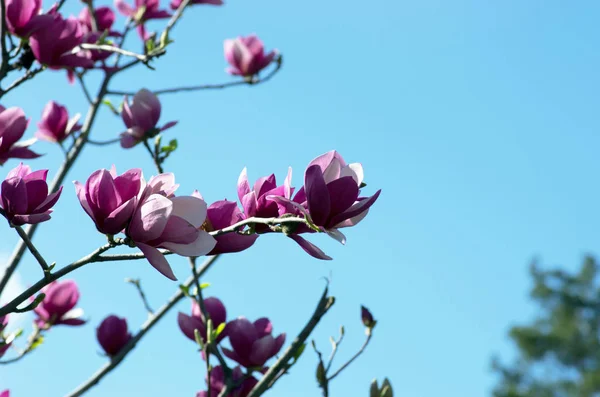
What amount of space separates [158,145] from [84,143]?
0.35 meters

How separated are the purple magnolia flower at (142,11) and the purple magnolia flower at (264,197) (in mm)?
1496

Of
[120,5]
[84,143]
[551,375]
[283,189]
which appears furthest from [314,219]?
[551,375]

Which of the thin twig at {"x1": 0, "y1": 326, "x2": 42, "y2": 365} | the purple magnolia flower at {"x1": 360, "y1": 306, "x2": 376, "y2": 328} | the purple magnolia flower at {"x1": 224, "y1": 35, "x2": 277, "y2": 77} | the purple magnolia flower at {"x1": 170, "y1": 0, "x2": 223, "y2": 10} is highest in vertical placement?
the purple magnolia flower at {"x1": 224, "y1": 35, "x2": 277, "y2": 77}

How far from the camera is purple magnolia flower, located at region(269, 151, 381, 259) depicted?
916 mm

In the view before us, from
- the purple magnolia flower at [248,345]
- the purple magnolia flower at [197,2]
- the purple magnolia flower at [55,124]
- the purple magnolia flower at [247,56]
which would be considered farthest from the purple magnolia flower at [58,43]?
the purple magnolia flower at [247,56]

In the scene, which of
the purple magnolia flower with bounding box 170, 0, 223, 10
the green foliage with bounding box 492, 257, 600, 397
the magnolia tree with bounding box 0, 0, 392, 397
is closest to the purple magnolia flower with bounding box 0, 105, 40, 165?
the magnolia tree with bounding box 0, 0, 392, 397

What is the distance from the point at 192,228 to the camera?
90 cm

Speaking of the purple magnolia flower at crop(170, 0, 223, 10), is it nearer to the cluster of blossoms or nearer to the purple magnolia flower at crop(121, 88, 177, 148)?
the purple magnolia flower at crop(121, 88, 177, 148)

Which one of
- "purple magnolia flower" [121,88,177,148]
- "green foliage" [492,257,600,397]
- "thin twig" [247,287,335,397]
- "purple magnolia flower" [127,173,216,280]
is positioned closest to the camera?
"purple magnolia flower" [127,173,216,280]

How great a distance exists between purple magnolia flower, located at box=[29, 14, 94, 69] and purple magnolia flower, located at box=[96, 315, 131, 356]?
27.2 inches

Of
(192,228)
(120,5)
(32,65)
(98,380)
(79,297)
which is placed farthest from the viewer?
(120,5)

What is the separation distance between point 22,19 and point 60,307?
31.9 inches

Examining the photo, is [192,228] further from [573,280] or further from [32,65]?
[573,280]

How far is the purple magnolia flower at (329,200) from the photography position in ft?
3.00
